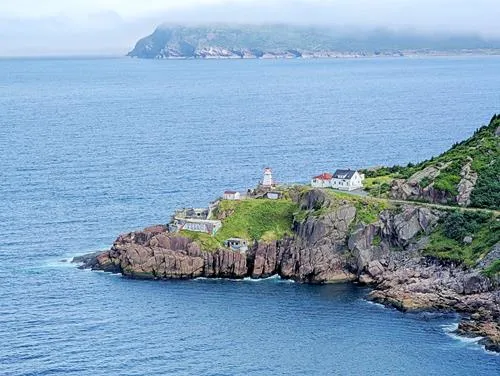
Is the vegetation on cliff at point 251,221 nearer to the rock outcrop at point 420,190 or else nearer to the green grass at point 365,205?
the green grass at point 365,205

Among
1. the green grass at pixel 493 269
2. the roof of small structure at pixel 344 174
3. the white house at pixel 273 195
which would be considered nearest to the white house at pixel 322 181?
the roof of small structure at pixel 344 174

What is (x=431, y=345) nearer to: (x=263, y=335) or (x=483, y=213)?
(x=263, y=335)

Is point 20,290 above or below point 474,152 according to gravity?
below

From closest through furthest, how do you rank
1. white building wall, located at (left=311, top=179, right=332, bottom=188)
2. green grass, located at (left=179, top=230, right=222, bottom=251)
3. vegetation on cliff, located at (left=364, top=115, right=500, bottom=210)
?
green grass, located at (left=179, top=230, right=222, bottom=251) < vegetation on cliff, located at (left=364, top=115, right=500, bottom=210) < white building wall, located at (left=311, top=179, right=332, bottom=188)

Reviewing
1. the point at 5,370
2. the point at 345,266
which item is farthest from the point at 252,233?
the point at 5,370

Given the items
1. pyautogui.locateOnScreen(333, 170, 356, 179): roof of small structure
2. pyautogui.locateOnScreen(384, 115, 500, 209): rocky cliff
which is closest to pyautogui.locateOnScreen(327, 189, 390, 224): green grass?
pyautogui.locateOnScreen(384, 115, 500, 209): rocky cliff

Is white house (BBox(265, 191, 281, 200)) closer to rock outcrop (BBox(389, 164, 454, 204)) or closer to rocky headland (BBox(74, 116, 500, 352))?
rocky headland (BBox(74, 116, 500, 352))

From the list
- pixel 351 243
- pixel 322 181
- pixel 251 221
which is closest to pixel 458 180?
pixel 322 181

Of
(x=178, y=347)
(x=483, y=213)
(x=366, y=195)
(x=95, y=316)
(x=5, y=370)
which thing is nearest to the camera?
(x=5, y=370)
